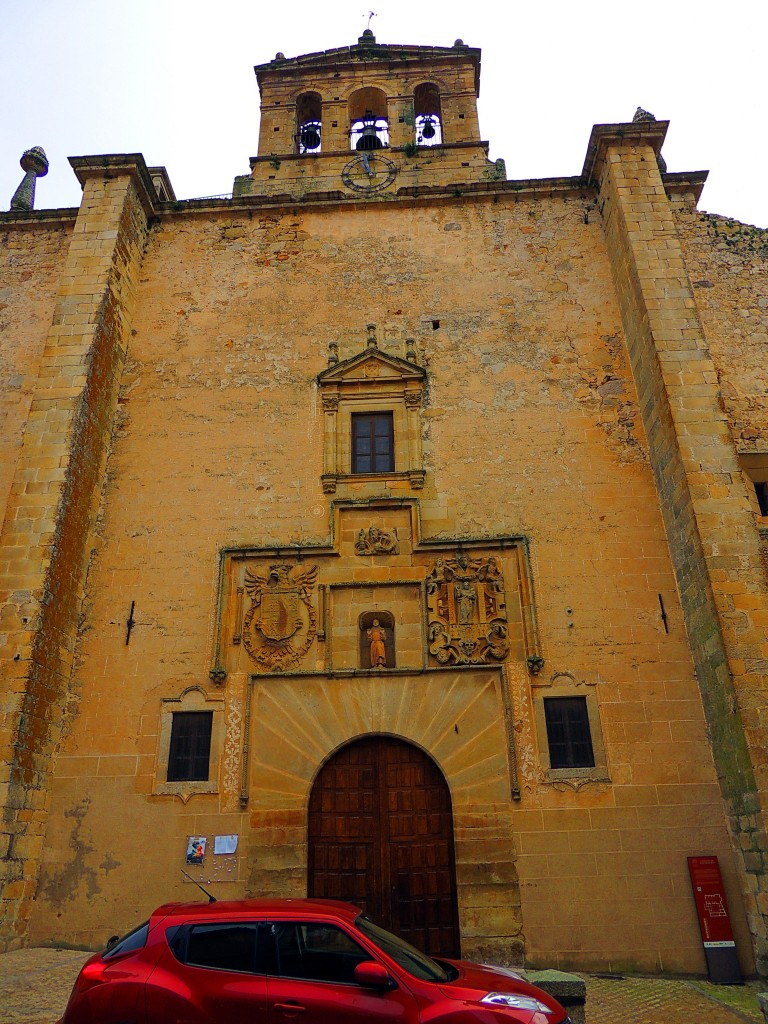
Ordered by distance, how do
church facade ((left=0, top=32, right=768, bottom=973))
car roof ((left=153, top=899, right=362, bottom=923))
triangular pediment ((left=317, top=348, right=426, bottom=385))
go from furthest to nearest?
1. triangular pediment ((left=317, top=348, right=426, bottom=385))
2. church facade ((left=0, top=32, right=768, bottom=973))
3. car roof ((left=153, top=899, right=362, bottom=923))

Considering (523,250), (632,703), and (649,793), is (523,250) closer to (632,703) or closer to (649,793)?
(632,703)

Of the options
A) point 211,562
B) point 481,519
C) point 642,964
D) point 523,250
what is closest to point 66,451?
point 211,562

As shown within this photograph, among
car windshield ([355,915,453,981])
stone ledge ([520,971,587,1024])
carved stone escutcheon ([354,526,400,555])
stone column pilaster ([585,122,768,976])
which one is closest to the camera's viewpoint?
car windshield ([355,915,453,981])

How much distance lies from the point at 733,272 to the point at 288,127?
32.4 feet

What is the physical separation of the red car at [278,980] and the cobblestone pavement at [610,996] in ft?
6.12

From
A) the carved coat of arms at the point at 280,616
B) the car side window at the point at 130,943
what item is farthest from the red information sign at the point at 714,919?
the car side window at the point at 130,943

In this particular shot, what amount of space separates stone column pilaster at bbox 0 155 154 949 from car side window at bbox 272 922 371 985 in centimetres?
514

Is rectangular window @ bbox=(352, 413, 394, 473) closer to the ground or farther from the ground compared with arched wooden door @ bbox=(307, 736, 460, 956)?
farther from the ground

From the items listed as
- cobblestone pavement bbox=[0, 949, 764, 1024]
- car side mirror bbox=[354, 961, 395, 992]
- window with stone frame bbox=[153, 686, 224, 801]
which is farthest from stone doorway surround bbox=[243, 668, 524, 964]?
car side mirror bbox=[354, 961, 395, 992]

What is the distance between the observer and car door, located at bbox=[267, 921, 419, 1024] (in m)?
3.99

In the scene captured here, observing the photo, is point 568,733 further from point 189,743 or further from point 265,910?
Result: point 265,910

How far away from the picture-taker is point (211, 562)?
10.0 m

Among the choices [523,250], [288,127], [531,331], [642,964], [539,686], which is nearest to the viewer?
[642,964]

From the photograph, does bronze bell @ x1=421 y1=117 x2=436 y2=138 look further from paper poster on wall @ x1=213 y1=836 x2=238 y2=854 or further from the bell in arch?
paper poster on wall @ x1=213 y1=836 x2=238 y2=854
